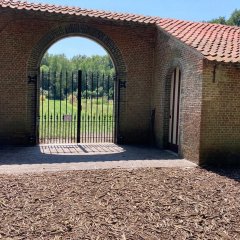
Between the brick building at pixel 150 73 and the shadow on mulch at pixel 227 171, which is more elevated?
the brick building at pixel 150 73

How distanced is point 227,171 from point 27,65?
727cm

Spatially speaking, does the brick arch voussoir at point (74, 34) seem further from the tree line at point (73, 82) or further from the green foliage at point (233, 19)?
the green foliage at point (233, 19)

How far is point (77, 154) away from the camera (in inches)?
418

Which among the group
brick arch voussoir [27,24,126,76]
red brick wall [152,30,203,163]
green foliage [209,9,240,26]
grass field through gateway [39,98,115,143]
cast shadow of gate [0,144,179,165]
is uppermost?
green foliage [209,9,240,26]

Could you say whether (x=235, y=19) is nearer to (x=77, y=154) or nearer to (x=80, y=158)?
(x=77, y=154)

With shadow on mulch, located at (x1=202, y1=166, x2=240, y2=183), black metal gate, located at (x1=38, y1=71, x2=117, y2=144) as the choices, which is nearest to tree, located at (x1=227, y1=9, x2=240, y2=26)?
black metal gate, located at (x1=38, y1=71, x2=117, y2=144)

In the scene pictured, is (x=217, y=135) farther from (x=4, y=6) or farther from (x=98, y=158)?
Result: (x=4, y=6)

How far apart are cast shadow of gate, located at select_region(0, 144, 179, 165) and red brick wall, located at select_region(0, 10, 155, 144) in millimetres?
871

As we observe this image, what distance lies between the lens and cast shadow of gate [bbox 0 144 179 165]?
31.4 feet

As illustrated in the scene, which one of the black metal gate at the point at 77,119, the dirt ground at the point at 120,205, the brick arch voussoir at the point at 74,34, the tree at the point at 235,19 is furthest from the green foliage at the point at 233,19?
the dirt ground at the point at 120,205

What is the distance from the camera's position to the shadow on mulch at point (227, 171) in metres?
8.29

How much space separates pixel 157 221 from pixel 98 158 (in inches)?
191

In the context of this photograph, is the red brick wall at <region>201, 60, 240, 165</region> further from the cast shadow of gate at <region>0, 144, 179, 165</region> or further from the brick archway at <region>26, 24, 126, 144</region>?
the brick archway at <region>26, 24, 126, 144</region>

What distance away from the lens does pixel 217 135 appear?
9.45 meters
